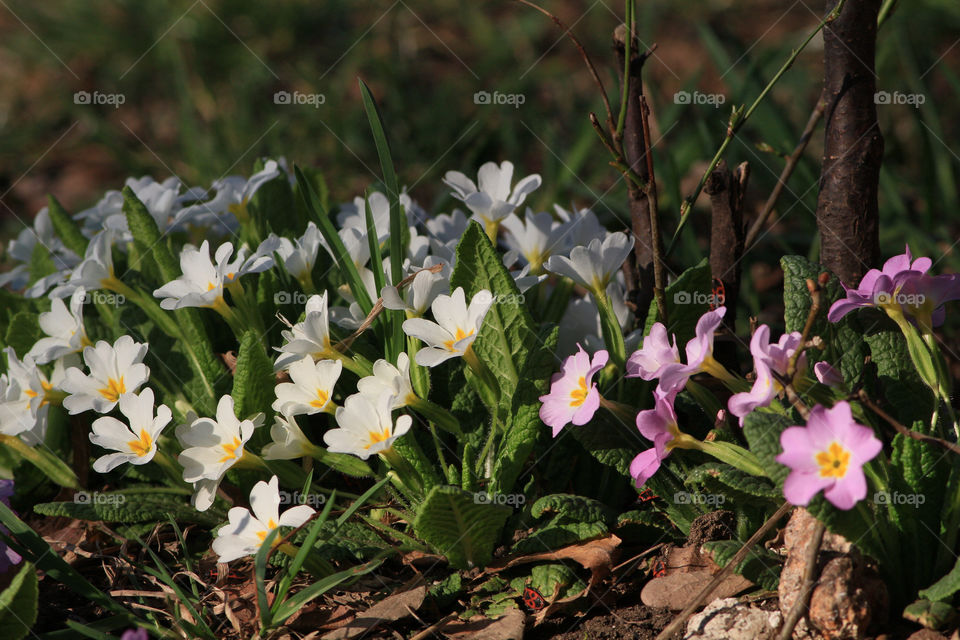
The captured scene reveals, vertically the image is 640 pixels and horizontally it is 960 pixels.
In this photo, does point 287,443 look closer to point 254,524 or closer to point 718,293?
point 254,524

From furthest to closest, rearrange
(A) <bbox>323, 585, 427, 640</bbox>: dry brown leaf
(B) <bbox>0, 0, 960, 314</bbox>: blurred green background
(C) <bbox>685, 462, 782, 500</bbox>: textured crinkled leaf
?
(B) <bbox>0, 0, 960, 314</bbox>: blurred green background < (A) <bbox>323, 585, 427, 640</bbox>: dry brown leaf < (C) <bbox>685, 462, 782, 500</bbox>: textured crinkled leaf

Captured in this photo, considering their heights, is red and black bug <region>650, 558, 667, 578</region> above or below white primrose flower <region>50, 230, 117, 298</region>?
below

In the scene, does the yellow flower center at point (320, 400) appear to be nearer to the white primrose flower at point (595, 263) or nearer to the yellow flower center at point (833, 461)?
the white primrose flower at point (595, 263)

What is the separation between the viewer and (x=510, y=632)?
4.80 feet

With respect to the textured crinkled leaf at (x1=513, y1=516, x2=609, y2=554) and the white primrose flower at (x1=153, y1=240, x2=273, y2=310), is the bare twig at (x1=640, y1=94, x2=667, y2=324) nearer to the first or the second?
the textured crinkled leaf at (x1=513, y1=516, x2=609, y2=554)

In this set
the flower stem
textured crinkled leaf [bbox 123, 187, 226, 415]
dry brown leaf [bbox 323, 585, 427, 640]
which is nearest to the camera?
dry brown leaf [bbox 323, 585, 427, 640]

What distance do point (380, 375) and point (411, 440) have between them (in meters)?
0.15

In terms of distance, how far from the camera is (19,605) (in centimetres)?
140

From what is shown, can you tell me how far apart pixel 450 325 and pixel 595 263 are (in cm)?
33

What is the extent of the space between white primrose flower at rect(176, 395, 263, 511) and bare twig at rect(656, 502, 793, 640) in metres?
0.80

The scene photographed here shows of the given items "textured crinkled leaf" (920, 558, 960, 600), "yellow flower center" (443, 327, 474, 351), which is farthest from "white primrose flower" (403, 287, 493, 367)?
"textured crinkled leaf" (920, 558, 960, 600)

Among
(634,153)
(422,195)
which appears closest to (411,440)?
(634,153)

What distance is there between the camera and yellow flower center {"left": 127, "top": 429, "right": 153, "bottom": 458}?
162 cm

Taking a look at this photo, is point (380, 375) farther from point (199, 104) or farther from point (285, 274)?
point (199, 104)
